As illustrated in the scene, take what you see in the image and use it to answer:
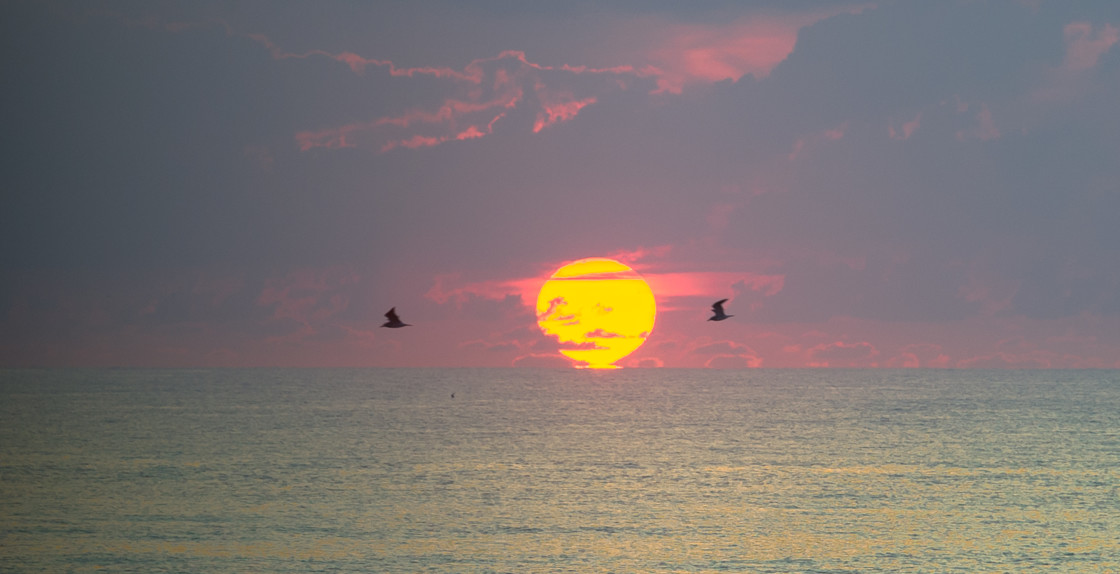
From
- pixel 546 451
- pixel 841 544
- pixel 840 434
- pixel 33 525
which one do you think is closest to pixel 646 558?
pixel 841 544

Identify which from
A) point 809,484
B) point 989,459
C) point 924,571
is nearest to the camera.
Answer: point 924,571

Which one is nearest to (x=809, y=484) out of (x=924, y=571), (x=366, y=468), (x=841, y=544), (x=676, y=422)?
(x=841, y=544)

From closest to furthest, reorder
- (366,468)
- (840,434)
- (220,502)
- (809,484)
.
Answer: (220,502), (809,484), (366,468), (840,434)

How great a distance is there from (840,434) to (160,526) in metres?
103

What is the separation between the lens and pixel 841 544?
6531 centimetres

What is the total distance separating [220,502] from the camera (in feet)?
266

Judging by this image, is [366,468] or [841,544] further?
[366,468]

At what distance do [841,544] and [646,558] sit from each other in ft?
42.1

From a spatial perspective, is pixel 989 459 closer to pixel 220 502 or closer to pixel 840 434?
pixel 840 434

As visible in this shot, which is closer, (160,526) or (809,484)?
(160,526)

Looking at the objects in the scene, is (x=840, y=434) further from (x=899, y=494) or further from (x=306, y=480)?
(x=306, y=480)

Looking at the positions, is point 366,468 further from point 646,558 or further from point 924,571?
point 924,571

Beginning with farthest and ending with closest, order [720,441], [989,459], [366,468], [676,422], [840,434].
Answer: [676,422] → [840,434] → [720,441] → [989,459] → [366,468]

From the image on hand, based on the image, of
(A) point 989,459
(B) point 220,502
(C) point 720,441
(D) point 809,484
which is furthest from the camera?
(C) point 720,441
